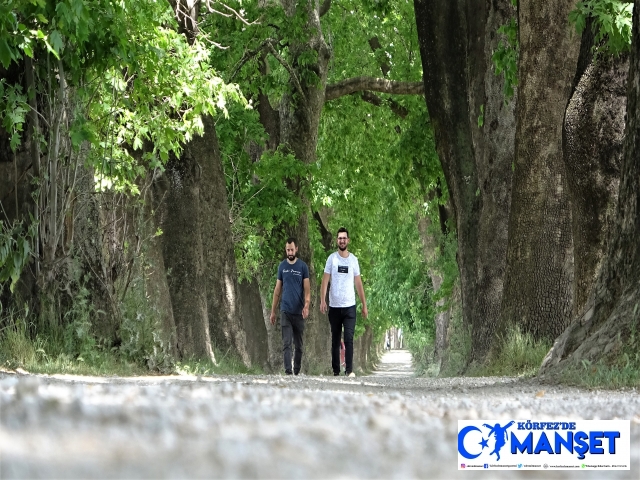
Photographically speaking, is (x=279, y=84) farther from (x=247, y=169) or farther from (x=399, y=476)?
(x=399, y=476)

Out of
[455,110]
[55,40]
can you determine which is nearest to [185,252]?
[455,110]

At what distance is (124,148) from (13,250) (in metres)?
4.90

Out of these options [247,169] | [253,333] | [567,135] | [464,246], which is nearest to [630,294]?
[567,135]

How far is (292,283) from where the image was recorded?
14.9 meters

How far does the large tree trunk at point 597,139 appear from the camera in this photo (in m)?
10.9

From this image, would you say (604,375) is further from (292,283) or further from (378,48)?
(378,48)

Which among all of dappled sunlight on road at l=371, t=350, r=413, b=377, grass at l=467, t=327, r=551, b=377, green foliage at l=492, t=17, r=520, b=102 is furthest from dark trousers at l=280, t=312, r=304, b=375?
dappled sunlight on road at l=371, t=350, r=413, b=377

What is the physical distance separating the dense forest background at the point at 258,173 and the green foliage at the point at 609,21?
0.02m

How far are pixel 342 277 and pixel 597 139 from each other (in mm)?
4630

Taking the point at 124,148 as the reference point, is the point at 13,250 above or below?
below

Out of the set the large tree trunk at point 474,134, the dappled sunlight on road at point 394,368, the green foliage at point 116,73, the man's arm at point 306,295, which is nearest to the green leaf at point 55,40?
the green foliage at point 116,73

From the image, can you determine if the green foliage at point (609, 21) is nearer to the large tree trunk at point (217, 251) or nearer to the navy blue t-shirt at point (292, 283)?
the navy blue t-shirt at point (292, 283)

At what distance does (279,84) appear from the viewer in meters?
22.9

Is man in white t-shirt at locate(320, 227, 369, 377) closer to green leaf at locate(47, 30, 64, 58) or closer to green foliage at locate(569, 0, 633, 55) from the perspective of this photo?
green foliage at locate(569, 0, 633, 55)
